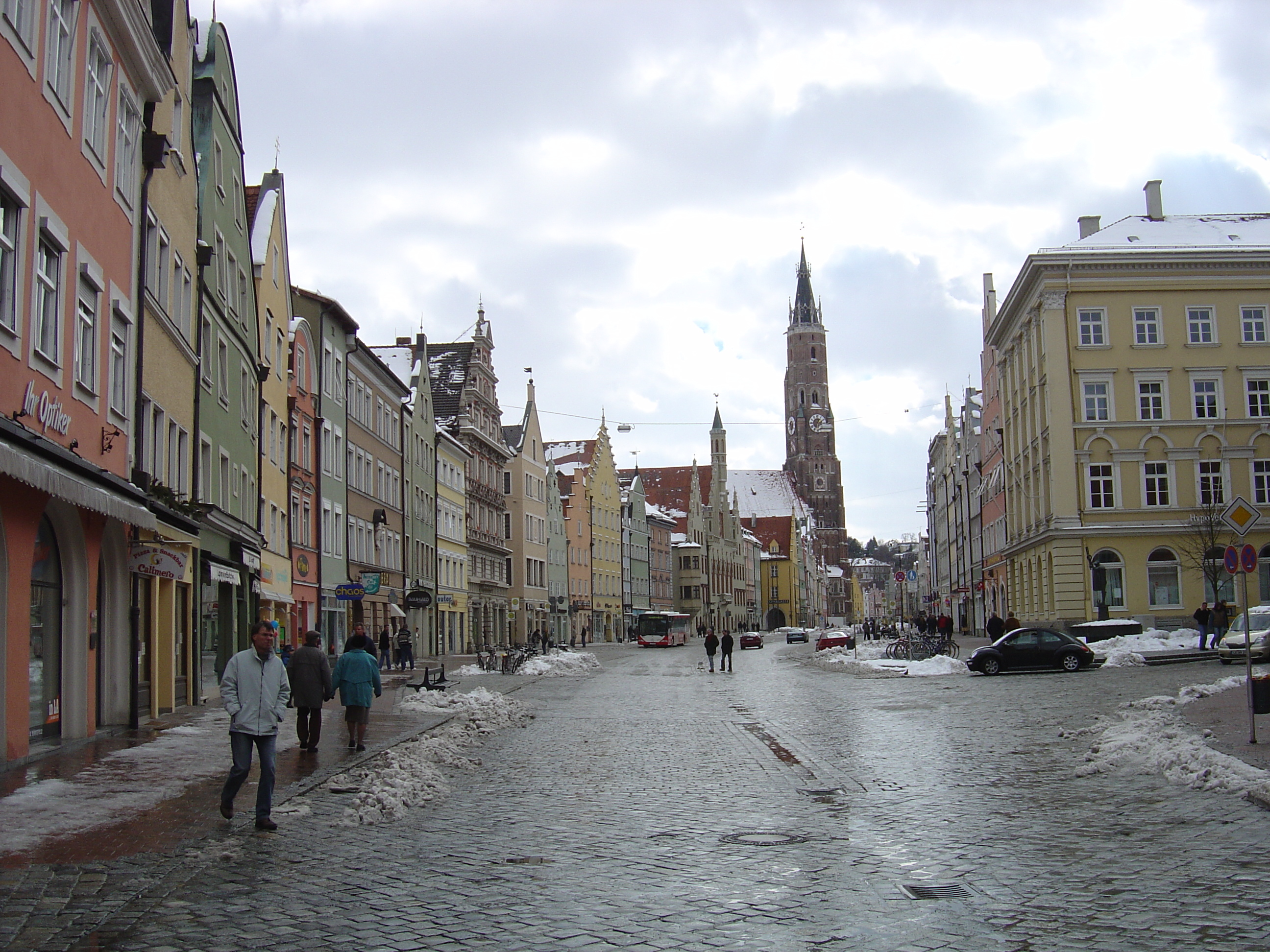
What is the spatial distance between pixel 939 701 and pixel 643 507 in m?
99.5

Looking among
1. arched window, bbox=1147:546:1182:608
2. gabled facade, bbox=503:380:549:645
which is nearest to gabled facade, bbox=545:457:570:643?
gabled facade, bbox=503:380:549:645

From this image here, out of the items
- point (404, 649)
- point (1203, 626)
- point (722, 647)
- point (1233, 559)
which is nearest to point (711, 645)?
point (722, 647)

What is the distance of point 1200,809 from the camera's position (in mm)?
11031

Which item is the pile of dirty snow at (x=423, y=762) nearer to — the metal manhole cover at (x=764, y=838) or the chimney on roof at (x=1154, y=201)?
the metal manhole cover at (x=764, y=838)

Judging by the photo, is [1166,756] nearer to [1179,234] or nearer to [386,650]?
[386,650]

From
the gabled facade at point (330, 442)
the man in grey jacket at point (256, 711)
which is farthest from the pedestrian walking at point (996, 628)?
the man in grey jacket at point (256, 711)

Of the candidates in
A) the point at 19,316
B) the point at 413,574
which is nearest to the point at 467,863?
the point at 19,316

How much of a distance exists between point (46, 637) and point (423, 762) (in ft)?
17.8

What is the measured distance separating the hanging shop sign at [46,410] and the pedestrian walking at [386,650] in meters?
28.2

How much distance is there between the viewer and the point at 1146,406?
180 feet

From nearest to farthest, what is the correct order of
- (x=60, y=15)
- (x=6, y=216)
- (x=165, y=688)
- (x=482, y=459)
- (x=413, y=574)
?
(x=6, y=216) < (x=60, y=15) < (x=165, y=688) < (x=413, y=574) < (x=482, y=459)

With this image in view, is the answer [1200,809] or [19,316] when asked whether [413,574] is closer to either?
[19,316]

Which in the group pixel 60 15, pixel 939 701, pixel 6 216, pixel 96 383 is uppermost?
pixel 60 15

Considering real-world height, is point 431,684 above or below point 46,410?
below
